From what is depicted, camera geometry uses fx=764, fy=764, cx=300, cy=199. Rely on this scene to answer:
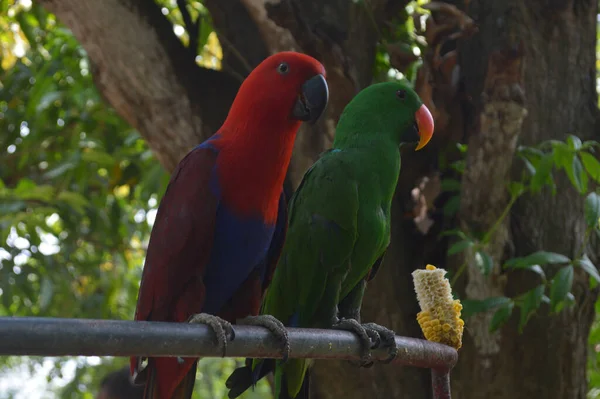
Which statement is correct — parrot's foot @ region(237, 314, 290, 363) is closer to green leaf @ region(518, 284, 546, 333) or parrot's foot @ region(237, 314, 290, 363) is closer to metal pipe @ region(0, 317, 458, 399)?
metal pipe @ region(0, 317, 458, 399)

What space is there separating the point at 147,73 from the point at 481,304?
111 cm

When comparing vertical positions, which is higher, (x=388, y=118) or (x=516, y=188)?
(x=388, y=118)

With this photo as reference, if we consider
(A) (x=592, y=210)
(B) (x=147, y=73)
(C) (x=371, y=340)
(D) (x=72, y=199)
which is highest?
(B) (x=147, y=73)

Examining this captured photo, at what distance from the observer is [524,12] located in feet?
7.57

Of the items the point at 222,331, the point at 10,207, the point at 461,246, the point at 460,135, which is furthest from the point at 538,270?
the point at 10,207

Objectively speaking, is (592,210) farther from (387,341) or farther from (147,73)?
(147,73)

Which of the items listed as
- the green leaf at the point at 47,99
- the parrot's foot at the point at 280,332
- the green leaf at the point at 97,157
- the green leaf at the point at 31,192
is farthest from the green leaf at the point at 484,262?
the green leaf at the point at 47,99

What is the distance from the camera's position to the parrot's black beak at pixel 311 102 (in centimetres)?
130

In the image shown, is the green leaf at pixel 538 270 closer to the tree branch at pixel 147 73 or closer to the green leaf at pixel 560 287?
the green leaf at pixel 560 287

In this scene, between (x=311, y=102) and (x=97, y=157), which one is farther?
(x=97, y=157)

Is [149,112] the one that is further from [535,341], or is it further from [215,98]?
[535,341]

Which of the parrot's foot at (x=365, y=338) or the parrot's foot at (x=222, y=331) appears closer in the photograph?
the parrot's foot at (x=222, y=331)

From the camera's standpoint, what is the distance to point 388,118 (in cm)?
167

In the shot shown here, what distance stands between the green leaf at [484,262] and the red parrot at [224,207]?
2.55 ft
